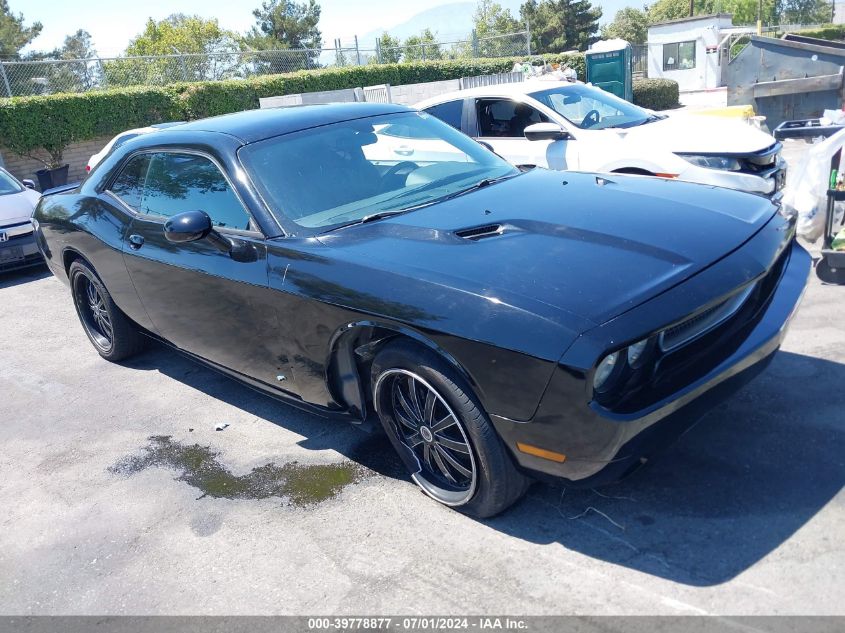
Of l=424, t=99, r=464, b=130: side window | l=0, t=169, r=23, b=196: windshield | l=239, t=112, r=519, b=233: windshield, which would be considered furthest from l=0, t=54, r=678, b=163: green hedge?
l=239, t=112, r=519, b=233: windshield

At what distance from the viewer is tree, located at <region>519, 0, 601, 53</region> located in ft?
194

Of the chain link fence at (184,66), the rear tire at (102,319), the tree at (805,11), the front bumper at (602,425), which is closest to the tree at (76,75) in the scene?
the chain link fence at (184,66)

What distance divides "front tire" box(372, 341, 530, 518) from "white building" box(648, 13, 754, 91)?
31915mm

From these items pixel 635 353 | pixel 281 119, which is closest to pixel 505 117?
pixel 281 119

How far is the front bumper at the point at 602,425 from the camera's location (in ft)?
8.23

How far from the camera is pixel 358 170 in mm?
3996

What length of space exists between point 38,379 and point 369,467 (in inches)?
126

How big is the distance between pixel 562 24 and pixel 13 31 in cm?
3893

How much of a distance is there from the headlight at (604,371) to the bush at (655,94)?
23.7 meters

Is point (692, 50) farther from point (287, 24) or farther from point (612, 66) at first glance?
point (287, 24)

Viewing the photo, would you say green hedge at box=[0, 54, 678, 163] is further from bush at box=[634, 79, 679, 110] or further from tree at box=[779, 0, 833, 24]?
tree at box=[779, 0, 833, 24]

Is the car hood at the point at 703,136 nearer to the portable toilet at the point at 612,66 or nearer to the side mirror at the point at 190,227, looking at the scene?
the side mirror at the point at 190,227

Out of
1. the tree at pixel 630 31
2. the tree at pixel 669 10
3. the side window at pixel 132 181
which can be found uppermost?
the tree at pixel 669 10

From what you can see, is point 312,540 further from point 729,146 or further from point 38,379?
point 729,146
